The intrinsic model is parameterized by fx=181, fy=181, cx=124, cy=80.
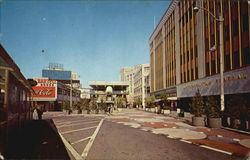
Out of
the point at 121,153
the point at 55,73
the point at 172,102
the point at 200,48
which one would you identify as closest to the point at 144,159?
the point at 121,153

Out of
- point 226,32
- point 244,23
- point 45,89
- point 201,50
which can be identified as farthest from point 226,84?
point 45,89

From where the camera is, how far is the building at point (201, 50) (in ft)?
64.7

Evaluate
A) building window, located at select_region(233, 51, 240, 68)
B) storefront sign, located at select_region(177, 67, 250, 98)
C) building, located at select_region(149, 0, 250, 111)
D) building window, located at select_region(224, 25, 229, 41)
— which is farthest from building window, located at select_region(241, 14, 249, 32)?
storefront sign, located at select_region(177, 67, 250, 98)

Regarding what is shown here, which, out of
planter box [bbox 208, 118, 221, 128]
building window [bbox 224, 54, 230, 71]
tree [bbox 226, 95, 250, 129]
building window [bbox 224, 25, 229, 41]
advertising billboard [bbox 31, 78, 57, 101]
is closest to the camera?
tree [bbox 226, 95, 250, 129]

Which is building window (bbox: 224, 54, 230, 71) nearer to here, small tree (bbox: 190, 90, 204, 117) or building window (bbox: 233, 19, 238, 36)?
building window (bbox: 233, 19, 238, 36)

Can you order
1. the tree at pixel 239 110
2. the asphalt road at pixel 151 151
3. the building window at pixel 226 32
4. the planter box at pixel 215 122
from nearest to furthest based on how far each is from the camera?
the asphalt road at pixel 151 151 < the tree at pixel 239 110 < the planter box at pixel 215 122 < the building window at pixel 226 32

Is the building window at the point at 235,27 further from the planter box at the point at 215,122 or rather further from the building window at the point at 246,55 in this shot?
the planter box at the point at 215,122

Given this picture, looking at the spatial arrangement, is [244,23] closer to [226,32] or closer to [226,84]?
[226,32]

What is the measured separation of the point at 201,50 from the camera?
27.5 m

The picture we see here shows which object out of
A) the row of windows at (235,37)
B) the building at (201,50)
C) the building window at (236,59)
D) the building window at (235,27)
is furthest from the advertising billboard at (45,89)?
the building window at (235,27)

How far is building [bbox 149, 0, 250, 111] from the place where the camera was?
19734mm

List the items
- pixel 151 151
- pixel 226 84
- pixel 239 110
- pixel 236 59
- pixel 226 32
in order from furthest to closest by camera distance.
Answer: pixel 226 32
pixel 226 84
pixel 236 59
pixel 239 110
pixel 151 151

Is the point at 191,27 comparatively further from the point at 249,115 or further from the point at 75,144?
the point at 75,144

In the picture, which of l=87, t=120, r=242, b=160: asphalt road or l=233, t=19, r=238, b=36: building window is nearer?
l=87, t=120, r=242, b=160: asphalt road
